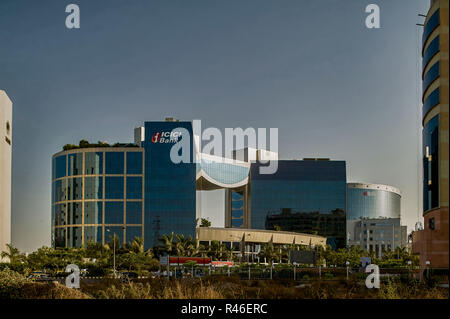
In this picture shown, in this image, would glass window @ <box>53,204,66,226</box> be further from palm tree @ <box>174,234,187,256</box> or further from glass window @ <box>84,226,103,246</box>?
palm tree @ <box>174,234,187,256</box>

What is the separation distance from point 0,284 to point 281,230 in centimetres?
12963

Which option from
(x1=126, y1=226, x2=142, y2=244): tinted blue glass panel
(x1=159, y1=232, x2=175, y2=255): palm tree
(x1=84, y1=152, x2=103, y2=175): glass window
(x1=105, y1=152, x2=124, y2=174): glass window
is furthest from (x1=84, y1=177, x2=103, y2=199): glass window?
(x1=159, y1=232, x2=175, y2=255): palm tree

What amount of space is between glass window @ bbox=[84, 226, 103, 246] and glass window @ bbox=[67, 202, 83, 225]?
2762 mm

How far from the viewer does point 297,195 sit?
160 metres

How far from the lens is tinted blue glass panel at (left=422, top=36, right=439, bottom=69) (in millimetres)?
46291

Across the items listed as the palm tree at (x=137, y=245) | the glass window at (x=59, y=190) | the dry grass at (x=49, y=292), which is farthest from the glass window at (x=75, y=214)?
the dry grass at (x=49, y=292)

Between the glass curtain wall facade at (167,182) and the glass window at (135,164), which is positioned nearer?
the glass curtain wall facade at (167,182)

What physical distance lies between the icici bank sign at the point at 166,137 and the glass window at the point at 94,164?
1242 centimetres

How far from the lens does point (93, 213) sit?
133 metres

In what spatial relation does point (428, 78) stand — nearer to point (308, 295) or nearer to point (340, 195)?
point (308, 295)

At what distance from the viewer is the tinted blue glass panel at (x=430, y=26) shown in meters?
46.4

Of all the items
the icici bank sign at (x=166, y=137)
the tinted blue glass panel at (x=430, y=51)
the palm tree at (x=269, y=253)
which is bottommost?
the palm tree at (x=269, y=253)

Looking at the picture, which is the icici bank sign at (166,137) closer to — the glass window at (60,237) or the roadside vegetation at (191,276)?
the roadside vegetation at (191,276)
